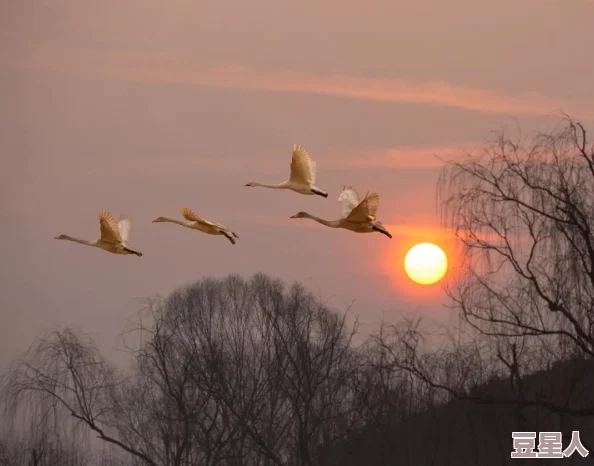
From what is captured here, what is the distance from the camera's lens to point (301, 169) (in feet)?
37.5

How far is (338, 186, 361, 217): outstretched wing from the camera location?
11.9m

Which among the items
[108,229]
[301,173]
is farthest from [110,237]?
[301,173]

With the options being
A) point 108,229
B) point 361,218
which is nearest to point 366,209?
point 361,218

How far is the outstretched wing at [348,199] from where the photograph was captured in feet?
38.9

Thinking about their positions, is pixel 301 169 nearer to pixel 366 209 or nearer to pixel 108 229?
pixel 366 209

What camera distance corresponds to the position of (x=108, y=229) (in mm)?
11883

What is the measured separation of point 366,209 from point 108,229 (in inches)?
109

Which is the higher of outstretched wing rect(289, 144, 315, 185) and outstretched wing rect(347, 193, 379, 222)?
outstretched wing rect(289, 144, 315, 185)

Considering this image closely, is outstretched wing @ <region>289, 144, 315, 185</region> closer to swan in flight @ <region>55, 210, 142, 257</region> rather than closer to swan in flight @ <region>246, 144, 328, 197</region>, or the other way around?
swan in flight @ <region>246, 144, 328, 197</region>

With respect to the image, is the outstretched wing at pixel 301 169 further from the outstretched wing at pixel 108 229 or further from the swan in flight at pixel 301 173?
the outstretched wing at pixel 108 229

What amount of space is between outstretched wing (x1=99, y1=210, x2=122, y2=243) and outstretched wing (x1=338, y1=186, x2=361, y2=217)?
2.37m

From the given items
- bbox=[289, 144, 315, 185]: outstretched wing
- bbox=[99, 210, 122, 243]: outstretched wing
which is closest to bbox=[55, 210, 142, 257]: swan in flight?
bbox=[99, 210, 122, 243]: outstretched wing

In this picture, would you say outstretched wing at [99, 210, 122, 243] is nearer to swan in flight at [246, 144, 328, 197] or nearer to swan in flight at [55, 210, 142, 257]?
swan in flight at [55, 210, 142, 257]

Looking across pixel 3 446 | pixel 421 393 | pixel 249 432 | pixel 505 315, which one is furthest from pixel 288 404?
pixel 505 315
